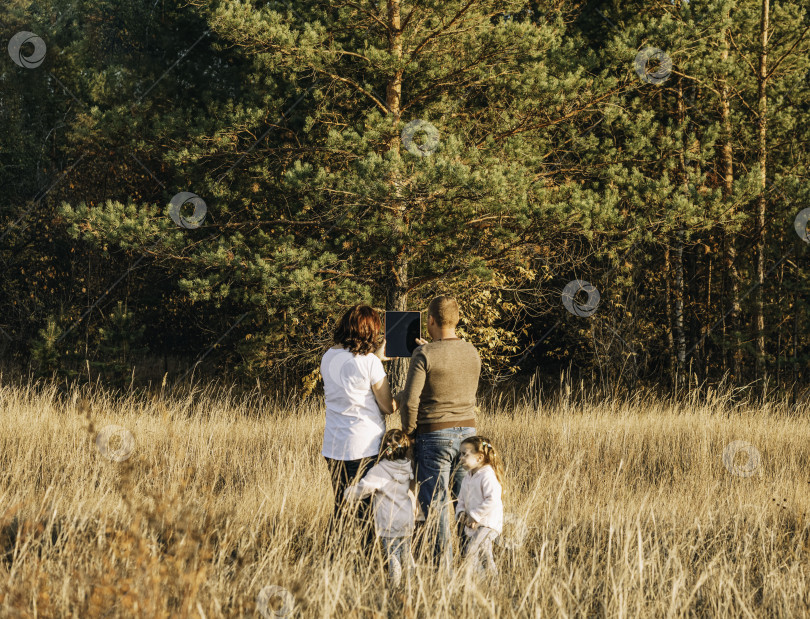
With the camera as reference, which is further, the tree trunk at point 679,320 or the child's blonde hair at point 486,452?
the tree trunk at point 679,320

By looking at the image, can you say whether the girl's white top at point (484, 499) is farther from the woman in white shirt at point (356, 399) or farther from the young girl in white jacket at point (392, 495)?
the woman in white shirt at point (356, 399)

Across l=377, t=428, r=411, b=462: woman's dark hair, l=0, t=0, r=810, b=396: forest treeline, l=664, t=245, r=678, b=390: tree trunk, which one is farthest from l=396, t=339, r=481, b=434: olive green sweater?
l=664, t=245, r=678, b=390: tree trunk

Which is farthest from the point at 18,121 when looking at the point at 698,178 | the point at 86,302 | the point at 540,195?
the point at 698,178

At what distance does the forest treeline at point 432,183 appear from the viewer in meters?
8.58

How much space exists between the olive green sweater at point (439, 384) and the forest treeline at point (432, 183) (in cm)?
397

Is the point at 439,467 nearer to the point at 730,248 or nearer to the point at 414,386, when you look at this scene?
the point at 414,386

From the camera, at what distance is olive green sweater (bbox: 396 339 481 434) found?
12.5 feet

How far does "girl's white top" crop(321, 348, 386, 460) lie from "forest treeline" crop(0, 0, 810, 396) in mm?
4083

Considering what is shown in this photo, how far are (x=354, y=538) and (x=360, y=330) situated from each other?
1.07 metres

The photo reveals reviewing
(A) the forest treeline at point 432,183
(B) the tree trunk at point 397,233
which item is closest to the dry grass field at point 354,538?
(B) the tree trunk at point 397,233

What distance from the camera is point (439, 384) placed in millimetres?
3822

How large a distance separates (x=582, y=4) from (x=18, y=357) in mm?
13378

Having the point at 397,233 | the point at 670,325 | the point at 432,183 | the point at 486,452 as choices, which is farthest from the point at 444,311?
the point at 670,325

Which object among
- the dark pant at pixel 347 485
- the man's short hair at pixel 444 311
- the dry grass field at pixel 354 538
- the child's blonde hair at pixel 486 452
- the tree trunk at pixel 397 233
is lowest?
the dry grass field at pixel 354 538
